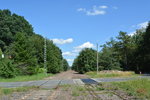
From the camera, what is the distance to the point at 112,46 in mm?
106438

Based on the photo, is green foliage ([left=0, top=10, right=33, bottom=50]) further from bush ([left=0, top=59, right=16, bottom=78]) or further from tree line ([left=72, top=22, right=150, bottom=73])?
bush ([left=0, top=59, right=16, bottom=78])

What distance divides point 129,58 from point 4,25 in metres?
45.2

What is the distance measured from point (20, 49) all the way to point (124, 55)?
174 feet

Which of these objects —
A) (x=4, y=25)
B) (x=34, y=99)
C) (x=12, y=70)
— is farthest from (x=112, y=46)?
(x=34, y=99)

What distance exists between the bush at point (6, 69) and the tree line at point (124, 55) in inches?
1651

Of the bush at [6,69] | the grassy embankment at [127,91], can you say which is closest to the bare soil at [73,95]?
the grassy embankment at [127,91]

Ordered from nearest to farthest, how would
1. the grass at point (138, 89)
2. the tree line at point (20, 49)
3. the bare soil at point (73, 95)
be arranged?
the grass at point (138, 89) → the bare soil at point (73, 95) → the tree line at point (20, 49)

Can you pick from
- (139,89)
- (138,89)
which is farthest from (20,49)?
(139,89)

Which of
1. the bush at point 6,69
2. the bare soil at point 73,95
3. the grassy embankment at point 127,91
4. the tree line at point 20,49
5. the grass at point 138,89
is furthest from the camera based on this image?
the tree line at point 20,49

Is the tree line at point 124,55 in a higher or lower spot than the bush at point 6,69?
higher

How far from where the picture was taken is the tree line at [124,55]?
7605cm

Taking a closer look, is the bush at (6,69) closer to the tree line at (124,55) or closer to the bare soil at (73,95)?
the bare soil at (73,95)

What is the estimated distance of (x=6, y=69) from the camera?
42500 millimetres

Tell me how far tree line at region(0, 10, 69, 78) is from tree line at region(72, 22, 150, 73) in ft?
35.7
